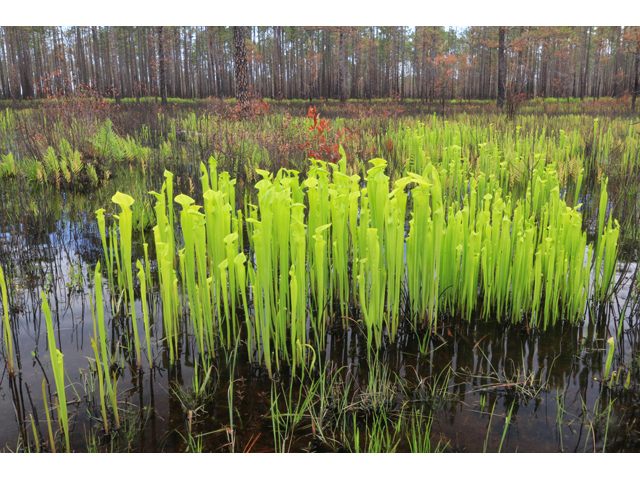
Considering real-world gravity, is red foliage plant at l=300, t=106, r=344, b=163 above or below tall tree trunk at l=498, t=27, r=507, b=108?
below

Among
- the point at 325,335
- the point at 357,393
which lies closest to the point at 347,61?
the point at 325,335

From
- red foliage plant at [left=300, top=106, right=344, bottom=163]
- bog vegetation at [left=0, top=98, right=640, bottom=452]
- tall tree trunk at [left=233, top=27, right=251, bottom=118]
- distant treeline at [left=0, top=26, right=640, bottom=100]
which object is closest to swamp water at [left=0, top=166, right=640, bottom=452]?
bog vegetation at [left=0, top=98, right=640, bottom=452]

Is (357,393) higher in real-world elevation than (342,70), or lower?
lower

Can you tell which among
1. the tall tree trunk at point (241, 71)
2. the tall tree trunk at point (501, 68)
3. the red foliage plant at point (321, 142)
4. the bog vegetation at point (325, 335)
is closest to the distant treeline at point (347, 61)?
the tall tree trunk at point (501, 68)

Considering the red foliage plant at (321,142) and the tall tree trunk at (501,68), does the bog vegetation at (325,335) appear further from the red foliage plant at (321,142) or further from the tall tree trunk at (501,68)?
the tall tree trunk at (501,68)

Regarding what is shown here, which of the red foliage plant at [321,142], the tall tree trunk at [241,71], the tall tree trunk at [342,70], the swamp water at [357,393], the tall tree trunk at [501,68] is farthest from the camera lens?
the tall tree trunk at [342,70]

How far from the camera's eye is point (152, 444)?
1186 mm

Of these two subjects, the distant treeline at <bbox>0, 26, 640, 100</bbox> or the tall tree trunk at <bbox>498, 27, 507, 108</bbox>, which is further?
the distant treeline at <bbox>0, 26, 640, 100</bbox>

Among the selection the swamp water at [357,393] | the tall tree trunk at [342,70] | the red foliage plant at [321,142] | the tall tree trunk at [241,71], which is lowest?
the swamp water at [357,393]

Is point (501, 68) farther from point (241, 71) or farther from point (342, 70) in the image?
point (241, 71)

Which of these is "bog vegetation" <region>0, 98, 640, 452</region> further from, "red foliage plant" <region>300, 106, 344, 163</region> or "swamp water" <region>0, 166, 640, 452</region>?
"red foliage plant" <region>300, 106, 344, 163</region>
